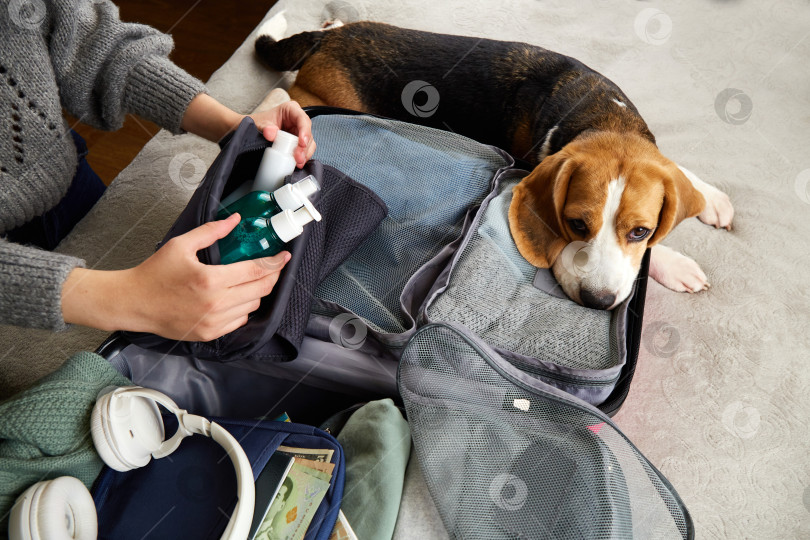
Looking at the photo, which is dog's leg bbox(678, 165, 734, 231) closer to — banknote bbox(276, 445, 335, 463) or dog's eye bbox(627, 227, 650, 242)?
dog's eye bbox(627, 227, 650, 242)

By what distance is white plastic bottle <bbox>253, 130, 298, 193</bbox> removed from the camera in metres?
0.84

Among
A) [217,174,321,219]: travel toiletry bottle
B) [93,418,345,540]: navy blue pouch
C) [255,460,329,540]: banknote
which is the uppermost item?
[217,174,321,219]: travel toiletry bottle

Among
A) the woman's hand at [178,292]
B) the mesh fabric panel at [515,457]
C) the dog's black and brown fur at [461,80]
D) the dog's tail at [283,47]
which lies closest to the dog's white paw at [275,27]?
the dog's tail at [283,47]

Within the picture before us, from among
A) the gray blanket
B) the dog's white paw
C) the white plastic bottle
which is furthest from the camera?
the dog's white paw

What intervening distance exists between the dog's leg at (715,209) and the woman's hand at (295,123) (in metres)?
0.92

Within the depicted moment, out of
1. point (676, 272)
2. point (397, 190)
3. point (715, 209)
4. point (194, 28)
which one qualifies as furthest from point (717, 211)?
point (194, 28)

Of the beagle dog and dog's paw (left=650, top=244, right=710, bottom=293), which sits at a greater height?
the beagle dog

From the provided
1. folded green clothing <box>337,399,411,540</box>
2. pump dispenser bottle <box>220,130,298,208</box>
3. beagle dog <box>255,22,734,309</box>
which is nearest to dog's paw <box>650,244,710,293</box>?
beagle dog <box>255,22,734,309</box>

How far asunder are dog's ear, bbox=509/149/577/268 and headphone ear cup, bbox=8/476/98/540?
Result: 77cm

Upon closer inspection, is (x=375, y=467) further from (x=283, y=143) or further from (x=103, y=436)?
(x=283, y=143)

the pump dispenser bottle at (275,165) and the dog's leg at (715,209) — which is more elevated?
the pump dispenser bottle at (275,165)

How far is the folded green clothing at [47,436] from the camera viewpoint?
64cm

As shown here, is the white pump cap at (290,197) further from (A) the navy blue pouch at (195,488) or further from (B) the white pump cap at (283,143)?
(A) the navy blue pouch at (195,488)

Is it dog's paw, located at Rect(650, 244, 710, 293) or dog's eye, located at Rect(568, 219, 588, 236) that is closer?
dog's eye, located at Rect(568, 219, 588, 236)
